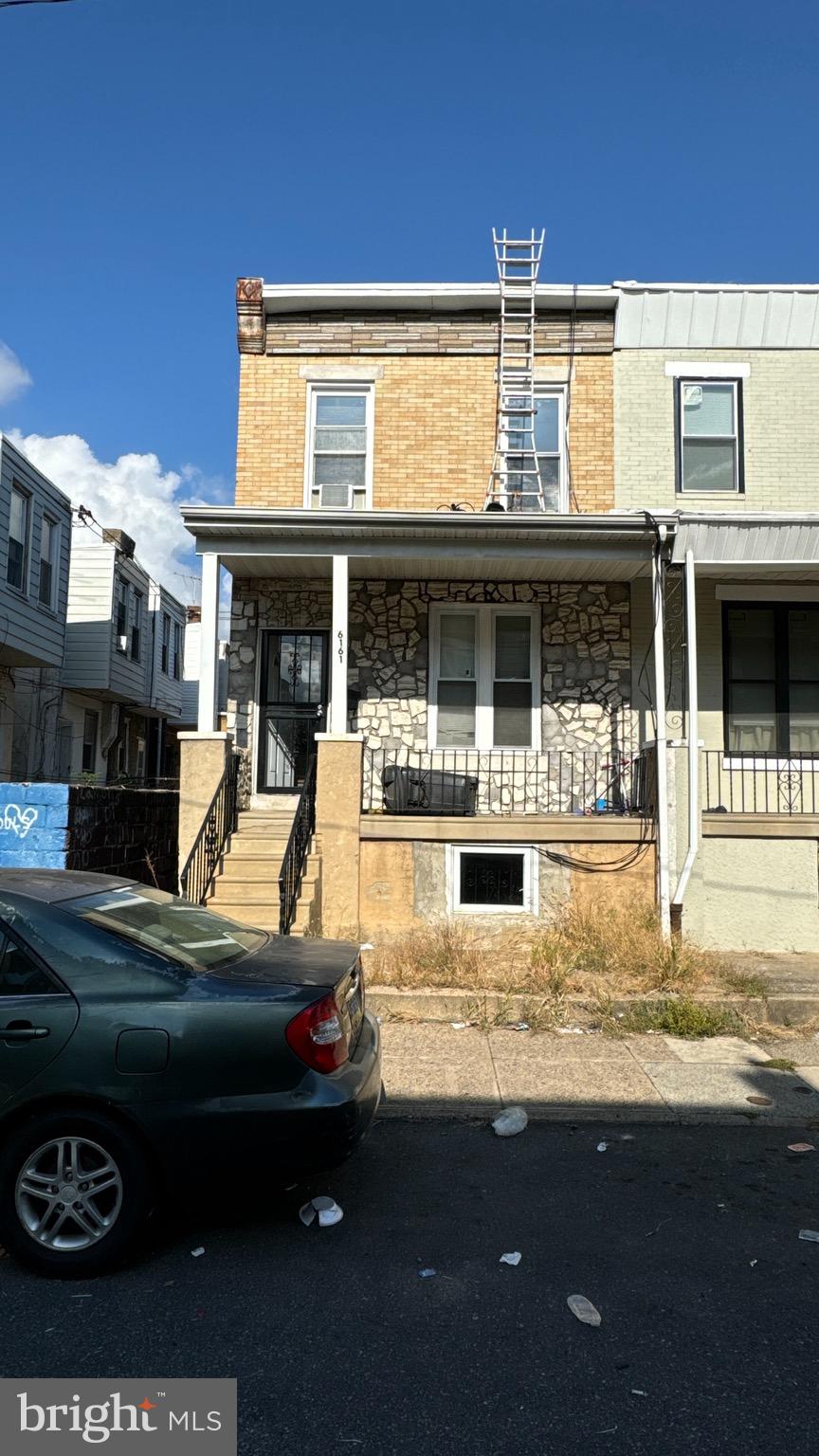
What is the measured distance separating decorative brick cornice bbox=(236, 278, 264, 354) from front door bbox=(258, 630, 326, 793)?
3595mm

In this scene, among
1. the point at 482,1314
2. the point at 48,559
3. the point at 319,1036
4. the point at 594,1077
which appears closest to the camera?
the point at 482,1314

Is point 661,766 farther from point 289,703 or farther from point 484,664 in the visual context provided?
point 289,703

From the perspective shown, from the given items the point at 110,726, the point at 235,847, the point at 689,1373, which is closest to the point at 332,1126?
the point at 689,1373

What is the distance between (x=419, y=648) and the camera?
12.1 m

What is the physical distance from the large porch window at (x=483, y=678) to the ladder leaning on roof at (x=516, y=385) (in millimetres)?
1417

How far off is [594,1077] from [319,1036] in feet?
9.81

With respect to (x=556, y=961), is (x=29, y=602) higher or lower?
higher

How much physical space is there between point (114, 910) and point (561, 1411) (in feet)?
8.75

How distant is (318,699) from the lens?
1217 cm

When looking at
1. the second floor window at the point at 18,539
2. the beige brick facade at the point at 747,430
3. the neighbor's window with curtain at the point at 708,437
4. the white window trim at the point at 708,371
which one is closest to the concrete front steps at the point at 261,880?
the beige brick facade at the point at 747,430

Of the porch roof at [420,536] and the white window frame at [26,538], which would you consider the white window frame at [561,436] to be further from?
the white window frame at [26,538]

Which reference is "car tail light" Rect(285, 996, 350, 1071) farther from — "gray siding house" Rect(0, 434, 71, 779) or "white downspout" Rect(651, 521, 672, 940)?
"gray siding house" Rect(0, 434, 71, 779)

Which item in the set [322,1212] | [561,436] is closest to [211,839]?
[322,1212]

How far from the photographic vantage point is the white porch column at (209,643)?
408 inches
